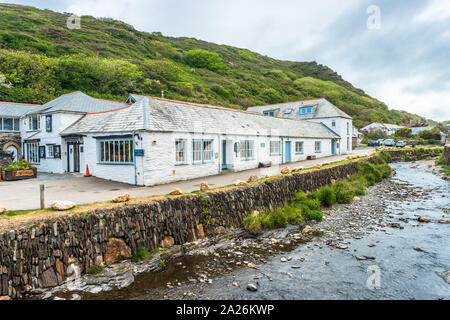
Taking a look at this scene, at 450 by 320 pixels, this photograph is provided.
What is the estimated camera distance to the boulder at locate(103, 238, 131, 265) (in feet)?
25.4

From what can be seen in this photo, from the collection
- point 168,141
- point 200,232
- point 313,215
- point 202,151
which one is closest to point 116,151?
point 168,141

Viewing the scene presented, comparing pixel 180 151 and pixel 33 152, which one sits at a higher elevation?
pixel 33 152

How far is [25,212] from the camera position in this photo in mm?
7770

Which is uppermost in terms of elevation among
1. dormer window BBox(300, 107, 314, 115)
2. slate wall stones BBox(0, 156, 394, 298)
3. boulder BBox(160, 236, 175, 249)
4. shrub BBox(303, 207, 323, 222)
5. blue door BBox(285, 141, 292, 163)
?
dormer window BBox(300, 107, 314, 115)

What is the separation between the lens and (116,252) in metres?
7.91

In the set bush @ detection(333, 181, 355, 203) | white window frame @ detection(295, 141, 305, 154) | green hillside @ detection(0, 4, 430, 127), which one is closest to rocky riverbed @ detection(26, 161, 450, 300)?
bush @ detection(333, 181, 355, 203)

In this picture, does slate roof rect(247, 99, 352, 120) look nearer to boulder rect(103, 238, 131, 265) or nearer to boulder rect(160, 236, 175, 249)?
boulder rect(160, 236, 175, 249)

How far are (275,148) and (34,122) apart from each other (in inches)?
867

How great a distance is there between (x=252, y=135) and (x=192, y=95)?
134 feet

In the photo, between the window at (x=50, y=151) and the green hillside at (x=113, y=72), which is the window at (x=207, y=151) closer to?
the window at (x=50, y=151)

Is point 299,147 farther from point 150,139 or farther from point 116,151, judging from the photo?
point 116,151

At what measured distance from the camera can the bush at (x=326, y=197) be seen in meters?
15.4

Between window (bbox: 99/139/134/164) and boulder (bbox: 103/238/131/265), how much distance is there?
740 cm

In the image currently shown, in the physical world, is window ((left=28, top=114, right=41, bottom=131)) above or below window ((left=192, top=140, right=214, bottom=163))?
above
